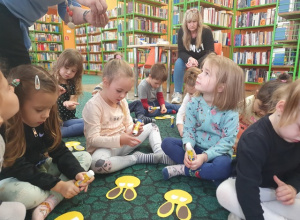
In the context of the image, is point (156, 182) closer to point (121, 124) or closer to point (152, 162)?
point (152, 162)

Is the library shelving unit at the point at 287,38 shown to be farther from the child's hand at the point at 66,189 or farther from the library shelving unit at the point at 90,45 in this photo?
the library shelving unit at the point at 90,45

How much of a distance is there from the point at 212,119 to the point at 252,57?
3.71m

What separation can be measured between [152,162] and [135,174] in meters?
0.14

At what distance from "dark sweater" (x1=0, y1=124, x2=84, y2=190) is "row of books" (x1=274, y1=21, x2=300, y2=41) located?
333 centimetres

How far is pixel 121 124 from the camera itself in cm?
129

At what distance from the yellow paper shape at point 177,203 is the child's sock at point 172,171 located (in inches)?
3.4

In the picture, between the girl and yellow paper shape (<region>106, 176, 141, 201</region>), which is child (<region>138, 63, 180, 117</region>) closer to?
the girl

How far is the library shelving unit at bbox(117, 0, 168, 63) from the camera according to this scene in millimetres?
4652

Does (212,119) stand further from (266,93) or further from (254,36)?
(254,36)

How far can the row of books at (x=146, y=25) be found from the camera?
4688mm

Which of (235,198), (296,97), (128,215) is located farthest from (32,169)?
(296,97)

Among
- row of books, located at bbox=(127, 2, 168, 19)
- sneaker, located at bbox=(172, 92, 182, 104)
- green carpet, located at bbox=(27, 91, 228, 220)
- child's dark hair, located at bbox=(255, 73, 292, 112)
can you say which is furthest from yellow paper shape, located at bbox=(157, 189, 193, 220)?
row of books, located at bbox=(127, 2, 168, 19)

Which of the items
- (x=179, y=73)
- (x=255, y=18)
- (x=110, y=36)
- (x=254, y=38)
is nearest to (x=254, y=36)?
(x=254, y=38)

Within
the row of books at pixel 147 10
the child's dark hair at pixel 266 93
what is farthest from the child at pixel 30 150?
the row of books at pixel 147 10
